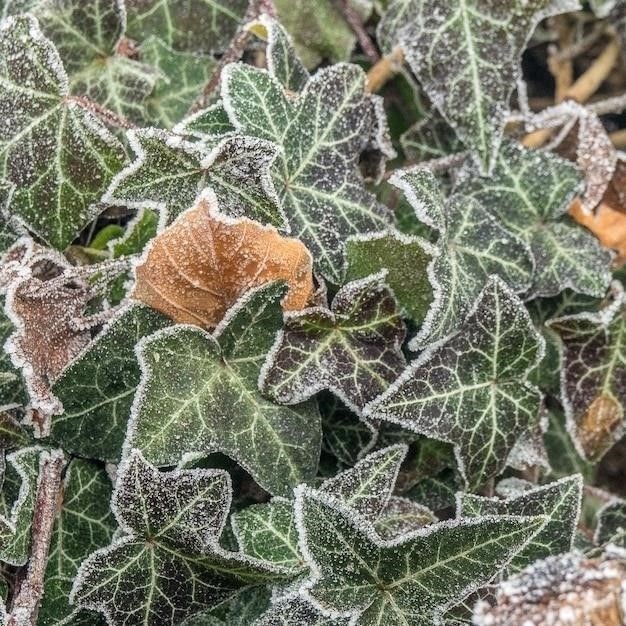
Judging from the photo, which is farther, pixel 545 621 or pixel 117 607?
pixel 117 607

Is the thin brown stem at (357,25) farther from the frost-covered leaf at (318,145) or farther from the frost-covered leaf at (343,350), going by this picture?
the frost-covered leaf at (343,350)

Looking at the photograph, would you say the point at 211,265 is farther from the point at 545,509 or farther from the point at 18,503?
the point at 545,509

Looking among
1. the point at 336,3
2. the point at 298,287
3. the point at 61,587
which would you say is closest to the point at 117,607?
the point at 61,587

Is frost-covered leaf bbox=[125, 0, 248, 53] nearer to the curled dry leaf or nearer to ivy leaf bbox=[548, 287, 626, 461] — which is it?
the curled dry leaf

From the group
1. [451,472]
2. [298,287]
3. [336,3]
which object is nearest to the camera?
[298,287]

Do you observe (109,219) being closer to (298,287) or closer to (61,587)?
(298,287)

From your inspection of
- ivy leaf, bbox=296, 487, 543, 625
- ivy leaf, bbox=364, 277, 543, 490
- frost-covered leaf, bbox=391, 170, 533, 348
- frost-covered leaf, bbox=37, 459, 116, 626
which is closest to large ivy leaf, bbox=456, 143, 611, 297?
frost-covered leaf, bbox=391, 170, 533, 348
